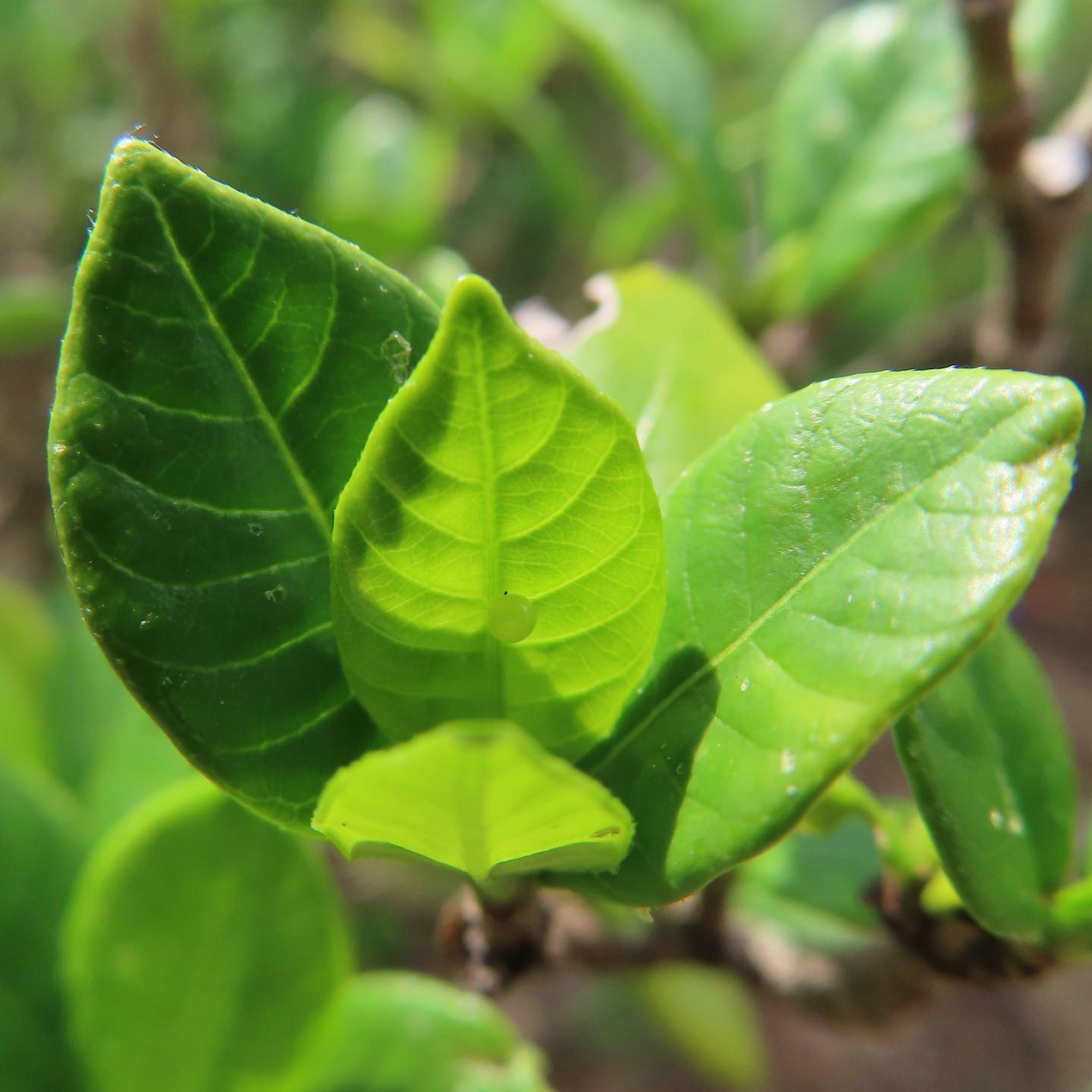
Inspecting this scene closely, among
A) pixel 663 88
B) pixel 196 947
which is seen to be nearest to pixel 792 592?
pixel 196 947

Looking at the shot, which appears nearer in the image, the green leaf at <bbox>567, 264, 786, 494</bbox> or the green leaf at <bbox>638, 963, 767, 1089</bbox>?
the green leaf at <bbox>567, 264, 786, 494</bbox>

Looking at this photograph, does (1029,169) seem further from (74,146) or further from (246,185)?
(74,146)

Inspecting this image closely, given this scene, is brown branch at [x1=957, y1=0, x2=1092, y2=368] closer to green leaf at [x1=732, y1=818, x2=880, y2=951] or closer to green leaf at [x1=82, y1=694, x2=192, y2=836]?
green leaf at [x1=732, y1=818, x2=880, y2=951]

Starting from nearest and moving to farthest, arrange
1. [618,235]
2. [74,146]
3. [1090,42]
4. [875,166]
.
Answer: [875,166]
[618,235]
[74,146]
[1090,42]

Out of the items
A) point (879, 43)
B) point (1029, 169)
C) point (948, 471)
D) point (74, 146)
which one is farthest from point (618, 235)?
point (74, 146)

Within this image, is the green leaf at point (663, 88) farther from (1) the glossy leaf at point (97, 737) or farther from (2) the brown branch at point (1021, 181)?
(1) the glossy leaf at point (97, 737)

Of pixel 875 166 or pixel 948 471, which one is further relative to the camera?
pixel 875 166

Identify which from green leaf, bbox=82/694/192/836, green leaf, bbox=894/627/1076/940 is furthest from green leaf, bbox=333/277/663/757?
green leaf, bbox=82/694/192/836
